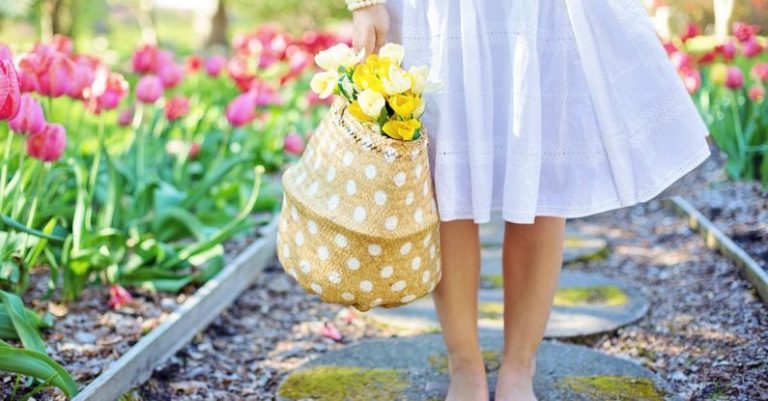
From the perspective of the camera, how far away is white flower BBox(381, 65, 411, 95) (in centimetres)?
170

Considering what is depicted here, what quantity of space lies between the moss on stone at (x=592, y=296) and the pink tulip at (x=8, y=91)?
1701mm

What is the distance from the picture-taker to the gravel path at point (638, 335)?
244 cm

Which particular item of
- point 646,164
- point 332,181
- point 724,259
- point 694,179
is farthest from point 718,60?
point 332,181

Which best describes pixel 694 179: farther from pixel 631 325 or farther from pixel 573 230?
pixel 573 230

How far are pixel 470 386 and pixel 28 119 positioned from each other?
125cm

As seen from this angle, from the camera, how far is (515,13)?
6.20ft

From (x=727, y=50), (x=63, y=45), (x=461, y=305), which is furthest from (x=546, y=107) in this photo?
(x=727, y=50)

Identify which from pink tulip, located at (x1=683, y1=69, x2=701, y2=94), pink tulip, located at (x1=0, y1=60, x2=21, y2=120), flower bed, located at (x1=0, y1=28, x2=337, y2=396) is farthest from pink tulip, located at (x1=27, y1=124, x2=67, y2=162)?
pink tulip, located at (x1=683, y1=69, x2=701, y2=94)

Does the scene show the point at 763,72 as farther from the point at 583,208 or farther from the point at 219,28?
the point at 219,28

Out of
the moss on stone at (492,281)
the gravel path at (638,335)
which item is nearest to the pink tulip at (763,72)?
the gravel path at (638,335)

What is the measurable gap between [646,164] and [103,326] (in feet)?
4.89

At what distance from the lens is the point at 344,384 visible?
237 cm

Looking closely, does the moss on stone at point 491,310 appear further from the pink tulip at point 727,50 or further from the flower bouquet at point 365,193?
the pink tulip at point 727,50

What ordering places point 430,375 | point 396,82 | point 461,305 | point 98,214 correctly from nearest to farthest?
point 396,82 < point 461,305 < point 430,375 < point 98,214
